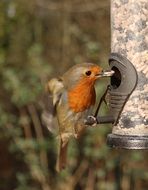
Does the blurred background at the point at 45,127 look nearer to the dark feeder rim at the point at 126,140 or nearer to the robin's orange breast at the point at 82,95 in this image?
the robin's orange breast at the point at 82,95

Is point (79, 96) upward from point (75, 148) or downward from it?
upward

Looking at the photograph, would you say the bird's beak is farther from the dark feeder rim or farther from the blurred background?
the blurred background

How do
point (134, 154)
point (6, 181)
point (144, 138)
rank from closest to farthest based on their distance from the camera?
1. point (144, 138)
2. point (134, 154)
3. point (6, 181)

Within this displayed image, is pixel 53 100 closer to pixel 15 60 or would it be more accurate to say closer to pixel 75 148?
pixel 75 148

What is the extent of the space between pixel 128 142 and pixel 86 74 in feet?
1.61

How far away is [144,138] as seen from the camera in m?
4.84

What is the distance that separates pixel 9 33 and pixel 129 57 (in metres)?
6.13

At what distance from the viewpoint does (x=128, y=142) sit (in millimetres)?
4828

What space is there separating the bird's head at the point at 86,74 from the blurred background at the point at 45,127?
1.81 meters

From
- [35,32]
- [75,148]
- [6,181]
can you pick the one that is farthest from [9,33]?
[75,148]

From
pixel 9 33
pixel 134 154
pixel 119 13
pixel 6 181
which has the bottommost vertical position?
pixel 6 181

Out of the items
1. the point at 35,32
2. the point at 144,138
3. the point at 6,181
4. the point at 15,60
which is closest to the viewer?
the point at 144,138

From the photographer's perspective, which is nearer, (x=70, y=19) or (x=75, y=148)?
(x=75, y=148)

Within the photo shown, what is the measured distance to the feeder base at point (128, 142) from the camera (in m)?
4.80
